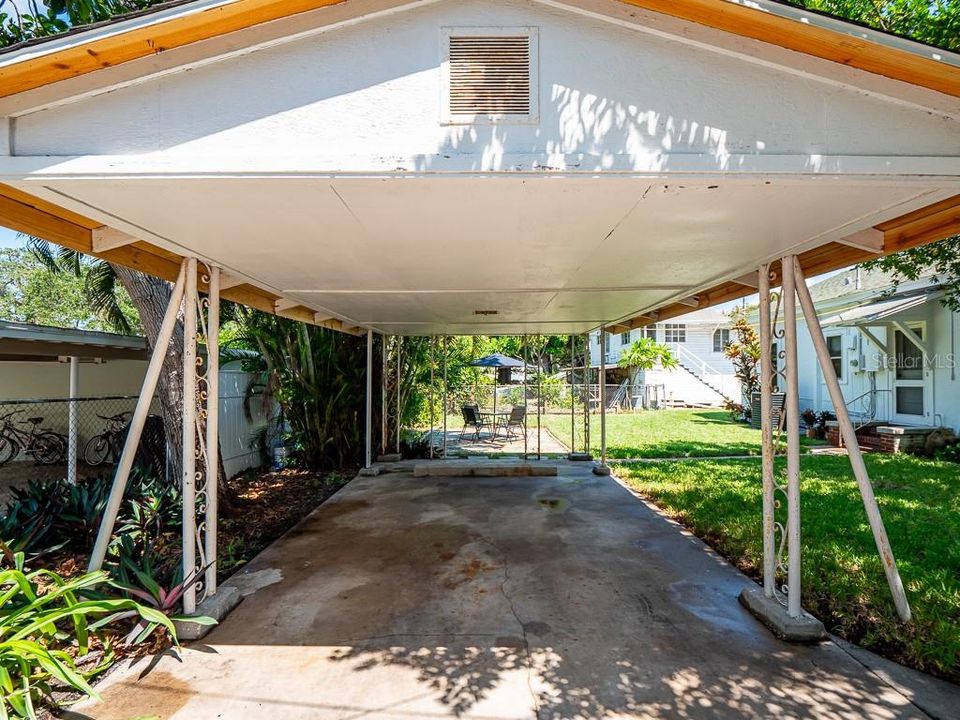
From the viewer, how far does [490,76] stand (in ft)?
6.95

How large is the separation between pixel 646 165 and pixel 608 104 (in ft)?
1.07

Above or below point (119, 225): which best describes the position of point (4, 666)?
below

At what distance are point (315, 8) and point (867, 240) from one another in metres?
3.45

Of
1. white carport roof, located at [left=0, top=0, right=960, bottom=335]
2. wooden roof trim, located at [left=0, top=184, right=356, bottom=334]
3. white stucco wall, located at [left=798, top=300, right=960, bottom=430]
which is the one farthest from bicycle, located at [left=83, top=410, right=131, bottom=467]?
white stucco wall, located at [left=798, top=300, right=960, bottom=430]

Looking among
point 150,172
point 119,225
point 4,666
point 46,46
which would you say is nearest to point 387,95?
point 150,172

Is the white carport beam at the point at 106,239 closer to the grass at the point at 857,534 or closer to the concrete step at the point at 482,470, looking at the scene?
the grass at the point at 857,534

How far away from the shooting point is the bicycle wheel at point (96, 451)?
8938 mm

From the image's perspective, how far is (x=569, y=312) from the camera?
626 centimetres

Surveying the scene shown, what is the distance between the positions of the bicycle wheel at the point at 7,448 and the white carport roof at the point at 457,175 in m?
8.68

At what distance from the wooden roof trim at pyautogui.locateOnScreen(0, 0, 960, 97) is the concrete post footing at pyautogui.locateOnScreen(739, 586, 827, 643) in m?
3.08

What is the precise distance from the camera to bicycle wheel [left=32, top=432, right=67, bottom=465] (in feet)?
29.8

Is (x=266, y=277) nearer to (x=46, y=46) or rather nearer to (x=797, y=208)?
(x=46, y=46)

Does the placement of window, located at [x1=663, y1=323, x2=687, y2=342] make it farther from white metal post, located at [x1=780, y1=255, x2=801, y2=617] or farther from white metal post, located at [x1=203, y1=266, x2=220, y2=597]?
white metal post, located at [x1=203, y1=266, x2=220, y2=597]

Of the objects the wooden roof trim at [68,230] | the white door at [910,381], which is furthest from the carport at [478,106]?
the white door at [910,381]
